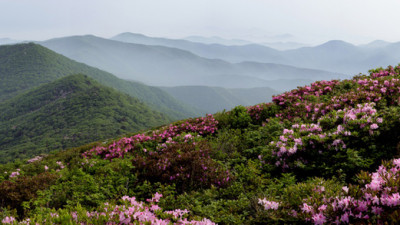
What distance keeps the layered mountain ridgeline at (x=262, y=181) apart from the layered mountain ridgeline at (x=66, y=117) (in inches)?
3731

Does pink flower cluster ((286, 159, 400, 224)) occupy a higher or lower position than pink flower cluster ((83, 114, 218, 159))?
higher

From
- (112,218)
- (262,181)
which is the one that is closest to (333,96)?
(262,181)

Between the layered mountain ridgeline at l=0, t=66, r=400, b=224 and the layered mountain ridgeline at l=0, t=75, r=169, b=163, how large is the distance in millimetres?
94772

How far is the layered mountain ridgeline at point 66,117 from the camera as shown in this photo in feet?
313

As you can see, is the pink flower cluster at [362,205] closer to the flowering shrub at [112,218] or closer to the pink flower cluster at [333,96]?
the flowering shrub at [112,218]

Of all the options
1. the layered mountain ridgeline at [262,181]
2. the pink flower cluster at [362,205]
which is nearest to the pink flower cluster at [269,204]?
the layered mountain ridgeline at [262,181]

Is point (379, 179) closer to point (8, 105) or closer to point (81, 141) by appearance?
point (81, 141)

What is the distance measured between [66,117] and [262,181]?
457 ft

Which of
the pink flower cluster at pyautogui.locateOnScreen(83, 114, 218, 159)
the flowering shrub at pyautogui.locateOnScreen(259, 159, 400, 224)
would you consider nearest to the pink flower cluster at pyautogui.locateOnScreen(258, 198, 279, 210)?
the flowering shrub at pyautogui.locateOnScreen(259, 159, 400, 224)

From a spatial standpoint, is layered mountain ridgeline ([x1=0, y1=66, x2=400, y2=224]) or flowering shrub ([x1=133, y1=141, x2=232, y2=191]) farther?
flowering shrub ([x1=133, y1=141, x2=232, y2=191])

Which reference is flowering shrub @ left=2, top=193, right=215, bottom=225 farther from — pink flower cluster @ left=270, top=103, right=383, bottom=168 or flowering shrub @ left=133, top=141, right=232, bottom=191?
pink flower cluster @ left=270, top=103, right=383, bottom=168

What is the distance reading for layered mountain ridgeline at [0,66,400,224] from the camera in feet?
9.32

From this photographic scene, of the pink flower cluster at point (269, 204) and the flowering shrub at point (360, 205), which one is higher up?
the flowering shrub at point (360, 205)

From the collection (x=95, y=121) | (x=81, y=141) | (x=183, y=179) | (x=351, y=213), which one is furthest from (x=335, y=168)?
(x=95, y=121)
